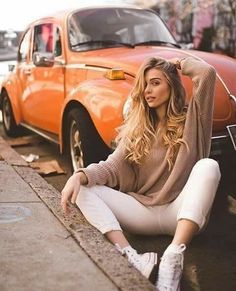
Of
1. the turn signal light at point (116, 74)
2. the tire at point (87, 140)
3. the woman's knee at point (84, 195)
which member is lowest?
the tire at point (87, 140)

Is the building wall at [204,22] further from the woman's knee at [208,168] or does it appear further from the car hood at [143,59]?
the woman's knee at [208,168]

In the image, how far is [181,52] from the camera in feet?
16.2

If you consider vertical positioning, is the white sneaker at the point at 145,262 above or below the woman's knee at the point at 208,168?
below

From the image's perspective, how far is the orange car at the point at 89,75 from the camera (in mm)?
4375

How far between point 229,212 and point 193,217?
1.57 meters

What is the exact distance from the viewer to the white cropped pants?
2.88 m

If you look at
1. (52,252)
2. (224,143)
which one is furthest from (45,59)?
(52,252)

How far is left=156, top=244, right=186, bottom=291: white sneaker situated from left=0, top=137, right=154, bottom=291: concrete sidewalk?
13 centimetres

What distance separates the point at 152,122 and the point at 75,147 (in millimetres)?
1899

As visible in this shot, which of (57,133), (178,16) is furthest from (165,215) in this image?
(178,16)

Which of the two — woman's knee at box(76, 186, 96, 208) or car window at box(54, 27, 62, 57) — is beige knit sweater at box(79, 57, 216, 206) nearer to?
woman's knee at box(76, 186, 96, 208)

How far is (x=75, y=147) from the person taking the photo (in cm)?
508

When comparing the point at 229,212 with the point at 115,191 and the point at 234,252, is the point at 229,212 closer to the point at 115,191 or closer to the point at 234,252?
the point at 234,252

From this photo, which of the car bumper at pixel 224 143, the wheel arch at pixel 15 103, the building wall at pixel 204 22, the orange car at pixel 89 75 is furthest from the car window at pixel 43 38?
the building wall at pixel 204 22
